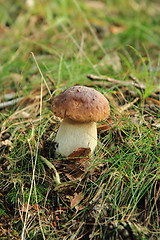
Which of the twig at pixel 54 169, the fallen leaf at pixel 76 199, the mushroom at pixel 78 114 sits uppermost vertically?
the mushroom at pixel 78 114

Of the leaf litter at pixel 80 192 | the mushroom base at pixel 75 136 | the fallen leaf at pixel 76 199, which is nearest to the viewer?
the leaf litter at pixel 80 192

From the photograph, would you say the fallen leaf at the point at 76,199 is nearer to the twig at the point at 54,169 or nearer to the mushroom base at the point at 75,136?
the twig at the point at 54,169

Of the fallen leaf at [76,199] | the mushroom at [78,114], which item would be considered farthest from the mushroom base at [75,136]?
the fallen leaf at [76,199]

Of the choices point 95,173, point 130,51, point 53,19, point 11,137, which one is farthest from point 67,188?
point 53,19

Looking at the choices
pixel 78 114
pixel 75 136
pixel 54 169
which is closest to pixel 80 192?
pixel 54 169

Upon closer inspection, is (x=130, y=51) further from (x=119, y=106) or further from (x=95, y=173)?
(x=95, y=173)

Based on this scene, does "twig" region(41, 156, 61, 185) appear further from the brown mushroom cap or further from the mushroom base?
the brown mushroom cap

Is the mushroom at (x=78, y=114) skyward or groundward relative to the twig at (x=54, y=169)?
skyward
